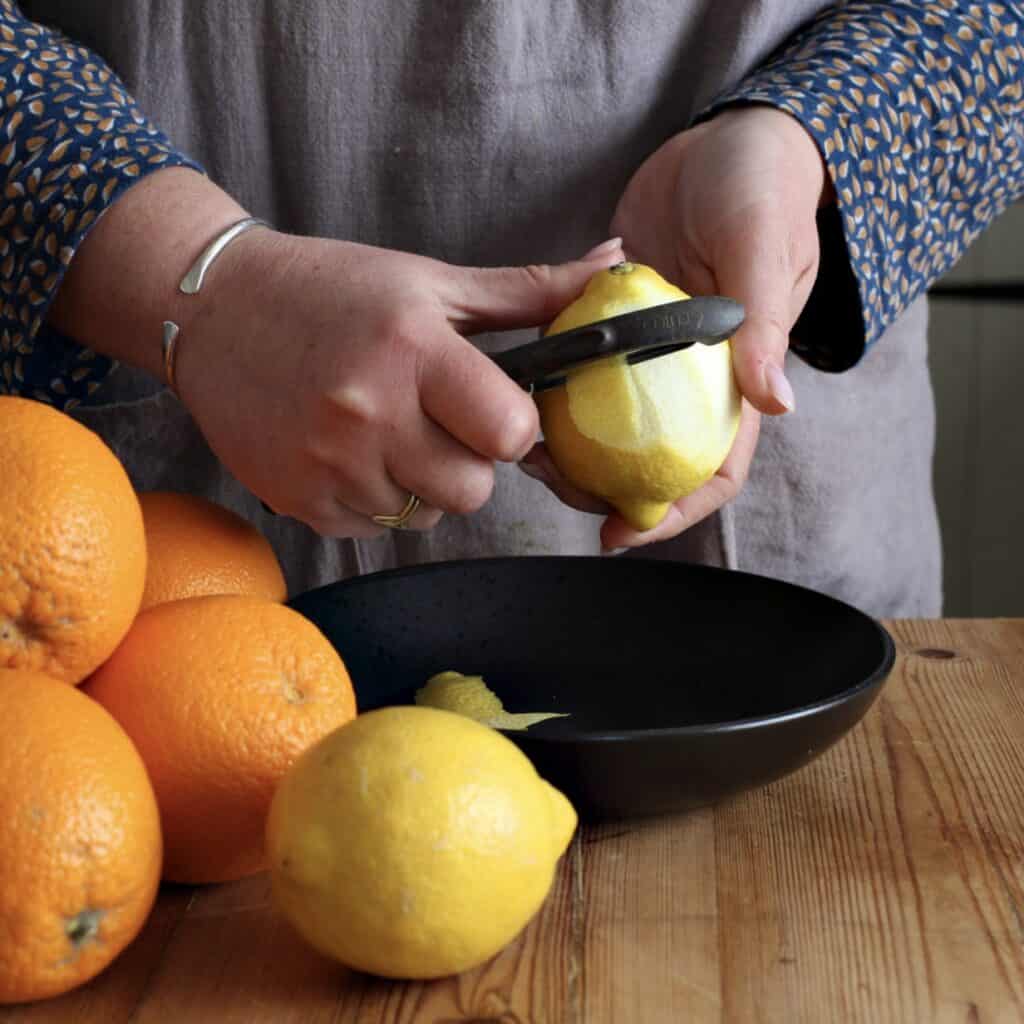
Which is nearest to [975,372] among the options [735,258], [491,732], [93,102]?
[735,258]

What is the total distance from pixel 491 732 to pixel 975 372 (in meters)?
1.73

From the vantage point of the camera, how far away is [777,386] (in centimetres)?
67

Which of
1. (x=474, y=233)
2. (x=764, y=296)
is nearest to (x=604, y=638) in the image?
(x=764, y=296)

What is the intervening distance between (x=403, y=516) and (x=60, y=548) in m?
0.22

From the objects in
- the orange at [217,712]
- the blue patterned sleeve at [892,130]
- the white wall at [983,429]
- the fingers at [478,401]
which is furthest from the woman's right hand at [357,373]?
the white wall at [983,429]

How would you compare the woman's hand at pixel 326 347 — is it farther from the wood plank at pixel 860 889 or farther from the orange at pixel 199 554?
the wood plank at pixel 860 889

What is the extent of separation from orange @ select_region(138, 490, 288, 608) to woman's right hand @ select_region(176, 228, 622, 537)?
29mm

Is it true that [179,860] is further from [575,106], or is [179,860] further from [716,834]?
[575,106]

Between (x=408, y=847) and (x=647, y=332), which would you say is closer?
(x=408, y=847)

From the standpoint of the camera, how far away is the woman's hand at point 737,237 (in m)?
0.71

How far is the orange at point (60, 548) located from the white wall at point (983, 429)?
174 centimetres

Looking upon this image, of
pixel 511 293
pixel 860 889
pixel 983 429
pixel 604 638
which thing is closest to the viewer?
pixel 860 889

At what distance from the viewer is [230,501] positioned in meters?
1.04

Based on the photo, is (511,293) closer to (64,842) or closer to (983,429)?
(64,842)
